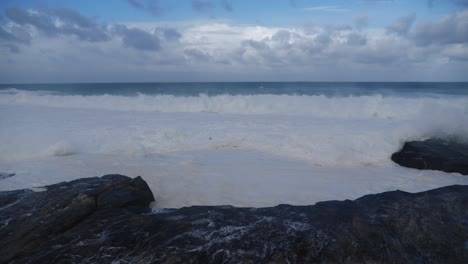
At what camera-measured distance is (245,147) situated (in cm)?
1034

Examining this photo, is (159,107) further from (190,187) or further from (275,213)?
(275,213)

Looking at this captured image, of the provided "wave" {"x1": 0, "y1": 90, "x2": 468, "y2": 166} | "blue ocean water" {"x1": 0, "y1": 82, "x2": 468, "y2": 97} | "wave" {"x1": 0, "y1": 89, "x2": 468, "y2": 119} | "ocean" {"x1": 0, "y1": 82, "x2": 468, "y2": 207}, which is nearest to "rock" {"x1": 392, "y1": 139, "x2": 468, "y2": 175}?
"ocean" {"x1": 0, "y1": 82, "x2": 468, "y2": 207}

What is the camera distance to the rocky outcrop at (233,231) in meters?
3.41

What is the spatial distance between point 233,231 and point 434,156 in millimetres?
6487

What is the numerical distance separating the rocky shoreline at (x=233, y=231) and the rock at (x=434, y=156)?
3.32m

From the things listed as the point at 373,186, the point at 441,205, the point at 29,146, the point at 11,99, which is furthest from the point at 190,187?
the point at 11,99

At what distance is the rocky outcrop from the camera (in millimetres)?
3412

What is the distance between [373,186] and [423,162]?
2.11m

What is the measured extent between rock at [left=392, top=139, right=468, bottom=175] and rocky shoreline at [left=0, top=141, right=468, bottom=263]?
131 inches

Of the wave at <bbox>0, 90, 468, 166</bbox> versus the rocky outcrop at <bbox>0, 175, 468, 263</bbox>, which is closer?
the rocky outcrop at <bbox>0, 175, 468, 263</bbox>

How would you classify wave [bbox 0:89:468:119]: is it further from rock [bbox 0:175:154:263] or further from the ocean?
rock [bbox 0:175:154:263]

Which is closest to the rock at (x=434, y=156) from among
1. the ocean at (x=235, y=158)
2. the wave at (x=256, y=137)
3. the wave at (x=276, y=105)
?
the ocean at (x=235, y=158)

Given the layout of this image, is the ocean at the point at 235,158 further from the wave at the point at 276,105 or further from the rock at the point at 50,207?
the wave at the point at 276,105

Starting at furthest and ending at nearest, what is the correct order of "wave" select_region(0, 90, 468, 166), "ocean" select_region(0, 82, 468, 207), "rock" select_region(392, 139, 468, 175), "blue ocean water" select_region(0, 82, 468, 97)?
"blue ocean water" select_region(0, 82, 468, 97) < "wave" select_region(0, 90, 468, 166) < "rock" select_region(392, 139, 468, 175) < "ocean" select_region(0, 82, 468, 207)
